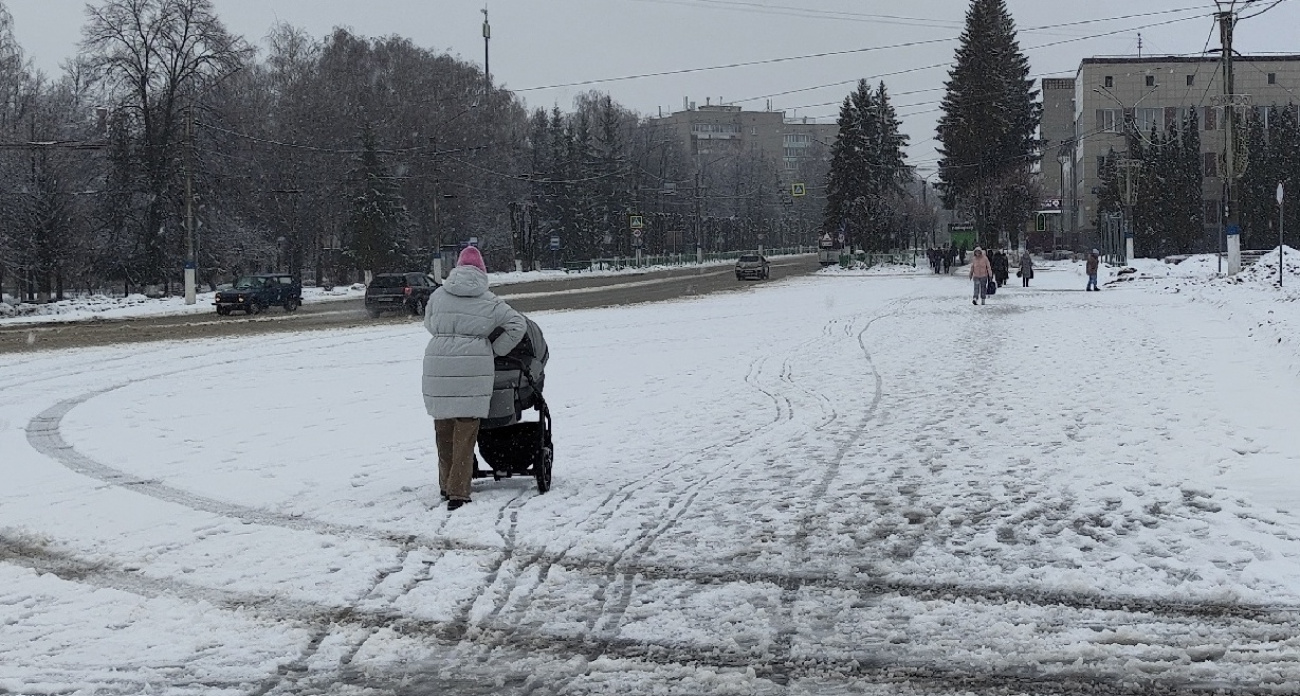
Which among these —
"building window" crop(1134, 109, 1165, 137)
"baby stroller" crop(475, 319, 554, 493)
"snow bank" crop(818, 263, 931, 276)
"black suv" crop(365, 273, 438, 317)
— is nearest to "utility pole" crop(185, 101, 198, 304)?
"black suv" crop(365, 273, 438, 317)

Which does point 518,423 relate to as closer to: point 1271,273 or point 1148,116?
point 1271,273

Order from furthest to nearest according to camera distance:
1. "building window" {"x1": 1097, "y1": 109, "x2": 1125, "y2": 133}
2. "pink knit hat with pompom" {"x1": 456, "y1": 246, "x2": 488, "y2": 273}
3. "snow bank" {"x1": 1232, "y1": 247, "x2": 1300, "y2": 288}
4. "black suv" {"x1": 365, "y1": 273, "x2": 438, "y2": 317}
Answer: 1. "building window" {"x1": 1097, "y1": 109, "x2": 1125, "y2": 133}
2. "black suv" {"x1": 365, "y1": 273, "x2": 438, "y2": 317}
3. "snow bank" {"x1": 1232, "y1": 247, "x2": 1300, "y2": 288}
4. "pink knit hat with pompom" {"x1": 456, "y1": 246, "x2": 488, "y2": 273}

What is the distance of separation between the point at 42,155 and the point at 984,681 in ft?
211

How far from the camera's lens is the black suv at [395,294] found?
38688 mm

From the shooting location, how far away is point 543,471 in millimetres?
9016

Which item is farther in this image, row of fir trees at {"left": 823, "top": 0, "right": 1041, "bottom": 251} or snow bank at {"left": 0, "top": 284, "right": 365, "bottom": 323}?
row of fir trees at {"left": 823, "top": 0, "right": 1041, "bottom": 251}

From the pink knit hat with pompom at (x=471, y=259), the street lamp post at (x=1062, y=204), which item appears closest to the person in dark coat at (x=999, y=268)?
the pink knit hat with pompom at (x=471, y=259)

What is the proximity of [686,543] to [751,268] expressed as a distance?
58487mm

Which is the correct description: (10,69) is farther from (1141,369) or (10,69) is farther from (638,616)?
(638,616)

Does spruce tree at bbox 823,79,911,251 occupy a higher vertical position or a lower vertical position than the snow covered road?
higher

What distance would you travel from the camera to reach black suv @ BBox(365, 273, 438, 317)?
3869cm

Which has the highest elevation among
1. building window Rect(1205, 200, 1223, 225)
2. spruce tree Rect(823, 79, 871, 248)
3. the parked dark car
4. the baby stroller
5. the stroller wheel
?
spruce tree Rect(823, 79, 871, 248)

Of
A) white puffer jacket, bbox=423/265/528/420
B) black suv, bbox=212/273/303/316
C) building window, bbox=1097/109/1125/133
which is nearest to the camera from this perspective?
white puffer jacket, bbox=423/265/528/420

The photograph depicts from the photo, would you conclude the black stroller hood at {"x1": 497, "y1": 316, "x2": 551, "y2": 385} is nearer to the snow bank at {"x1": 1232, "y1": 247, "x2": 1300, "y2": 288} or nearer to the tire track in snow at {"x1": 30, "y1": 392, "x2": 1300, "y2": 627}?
the tire track in snow at {"x1": 30, "y1": 392, "x2": 1300, "y2": 627}
